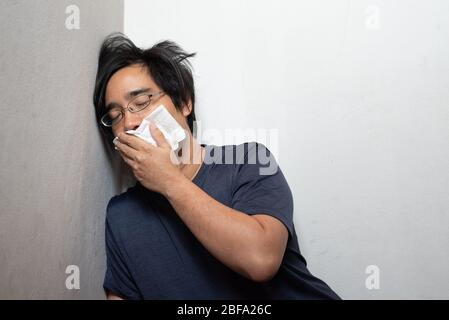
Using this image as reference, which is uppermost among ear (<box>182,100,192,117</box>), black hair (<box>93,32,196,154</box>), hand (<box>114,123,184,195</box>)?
black hair (<box>93,32,196,154</box>)

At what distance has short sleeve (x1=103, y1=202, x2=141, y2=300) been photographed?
3.12 ft

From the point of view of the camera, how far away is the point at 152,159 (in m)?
0.84

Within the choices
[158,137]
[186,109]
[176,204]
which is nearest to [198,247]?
[176,204]

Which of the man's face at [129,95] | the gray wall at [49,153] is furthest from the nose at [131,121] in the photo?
the gray wall at [49,153]

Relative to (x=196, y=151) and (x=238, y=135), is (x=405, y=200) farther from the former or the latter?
(x=196, y=151)

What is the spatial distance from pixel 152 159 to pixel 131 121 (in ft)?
0.48

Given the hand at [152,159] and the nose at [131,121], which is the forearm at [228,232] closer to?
the hand at [152,159]

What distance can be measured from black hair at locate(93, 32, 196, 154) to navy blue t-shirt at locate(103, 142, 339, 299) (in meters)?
0.23

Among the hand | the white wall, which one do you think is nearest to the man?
the hand

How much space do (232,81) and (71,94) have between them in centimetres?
52

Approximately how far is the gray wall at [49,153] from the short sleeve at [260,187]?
1.30 ft

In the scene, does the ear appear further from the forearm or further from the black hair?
the forearm

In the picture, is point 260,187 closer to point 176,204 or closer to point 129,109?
point 176,204

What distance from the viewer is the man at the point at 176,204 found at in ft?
2.62
